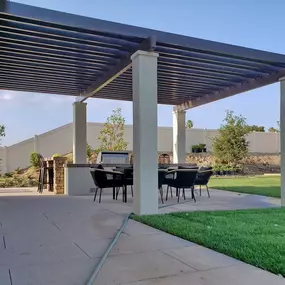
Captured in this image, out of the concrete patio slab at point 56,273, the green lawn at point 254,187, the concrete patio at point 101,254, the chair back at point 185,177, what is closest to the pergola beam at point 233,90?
the chair back at point 185,177

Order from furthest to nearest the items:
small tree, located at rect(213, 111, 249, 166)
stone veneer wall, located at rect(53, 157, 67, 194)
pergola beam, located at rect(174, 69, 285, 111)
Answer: small tree, located at rect(213, 111, 249, 166) → stone veneer wall, located at rect(53, 157, 67, 194) → pergola beam, located at rect(174, 69, 285, 111)

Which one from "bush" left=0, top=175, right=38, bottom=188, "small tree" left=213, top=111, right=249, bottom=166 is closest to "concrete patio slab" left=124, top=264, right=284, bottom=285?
"bush" left=0, top=175, right=38, bottom=188

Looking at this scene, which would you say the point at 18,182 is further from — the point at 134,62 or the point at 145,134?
the point at 134,62

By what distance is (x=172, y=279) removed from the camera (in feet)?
8.45

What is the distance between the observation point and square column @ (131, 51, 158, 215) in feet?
18.1

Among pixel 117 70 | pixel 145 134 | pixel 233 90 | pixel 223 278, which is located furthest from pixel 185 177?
pixel 223 278

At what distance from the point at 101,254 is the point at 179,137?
27.5 ft

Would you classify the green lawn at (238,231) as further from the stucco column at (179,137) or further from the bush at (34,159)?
the bush at (34,159)

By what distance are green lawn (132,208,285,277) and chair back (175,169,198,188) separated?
1689mm

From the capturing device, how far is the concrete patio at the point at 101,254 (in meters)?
2.60

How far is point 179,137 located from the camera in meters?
11.4

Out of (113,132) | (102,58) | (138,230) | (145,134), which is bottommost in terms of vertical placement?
(138,230)

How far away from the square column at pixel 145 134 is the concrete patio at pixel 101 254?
609mm

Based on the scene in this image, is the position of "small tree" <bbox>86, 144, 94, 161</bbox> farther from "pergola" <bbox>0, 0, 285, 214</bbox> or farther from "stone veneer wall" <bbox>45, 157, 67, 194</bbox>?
"pergola" <bbox>0, 0, 285, 214</bbox>
